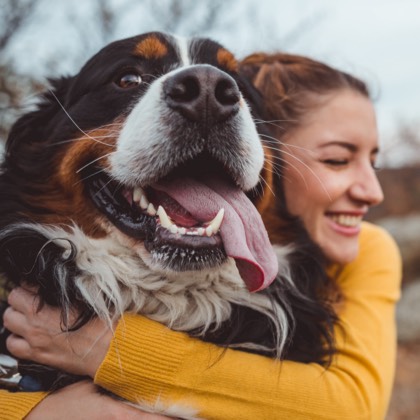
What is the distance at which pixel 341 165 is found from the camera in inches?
105

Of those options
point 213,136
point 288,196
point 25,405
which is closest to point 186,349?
point 25,405

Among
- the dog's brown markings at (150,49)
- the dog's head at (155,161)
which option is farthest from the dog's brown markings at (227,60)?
the dog's brown markings at (150,49)

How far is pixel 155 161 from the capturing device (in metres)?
1.85

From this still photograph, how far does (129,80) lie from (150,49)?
15cm

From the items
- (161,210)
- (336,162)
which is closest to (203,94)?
(161,210)

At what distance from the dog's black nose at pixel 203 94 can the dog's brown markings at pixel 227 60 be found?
21.5 inches

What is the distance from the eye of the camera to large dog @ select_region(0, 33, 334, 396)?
5.84 ft


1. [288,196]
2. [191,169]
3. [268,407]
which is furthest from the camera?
[288,196]

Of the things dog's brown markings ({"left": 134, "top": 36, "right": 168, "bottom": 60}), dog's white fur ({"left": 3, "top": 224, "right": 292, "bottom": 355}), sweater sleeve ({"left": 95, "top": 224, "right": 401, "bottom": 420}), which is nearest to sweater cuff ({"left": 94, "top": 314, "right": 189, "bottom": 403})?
sweater sleeve ({"left": 95, "top": 224, "right": 401, "bottom": 420})

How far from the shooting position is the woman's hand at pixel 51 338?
1857mm

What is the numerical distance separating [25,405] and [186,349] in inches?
23.2

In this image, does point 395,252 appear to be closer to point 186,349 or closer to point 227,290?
point 227,290

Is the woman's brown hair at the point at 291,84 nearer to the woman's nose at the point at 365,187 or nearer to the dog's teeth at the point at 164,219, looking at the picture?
the woman's nose at the point at 365,187

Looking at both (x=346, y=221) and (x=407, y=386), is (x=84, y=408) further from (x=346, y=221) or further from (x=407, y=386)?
(x=407, y=386)
